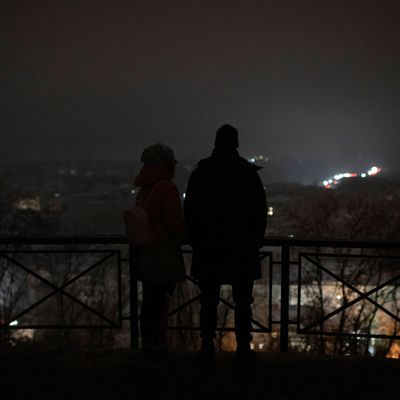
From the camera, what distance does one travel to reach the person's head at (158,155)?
3258 millimetres

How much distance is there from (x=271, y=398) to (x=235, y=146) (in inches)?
77.4

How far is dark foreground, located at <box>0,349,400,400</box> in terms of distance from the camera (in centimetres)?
300

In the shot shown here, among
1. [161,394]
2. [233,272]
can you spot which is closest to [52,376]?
[161,394]

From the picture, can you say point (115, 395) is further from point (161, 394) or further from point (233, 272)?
point (233, 272)

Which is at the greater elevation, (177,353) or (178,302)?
(177,353)

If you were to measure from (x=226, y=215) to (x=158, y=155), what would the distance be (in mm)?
797

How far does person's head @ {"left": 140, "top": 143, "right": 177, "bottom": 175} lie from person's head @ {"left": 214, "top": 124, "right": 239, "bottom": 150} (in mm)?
473

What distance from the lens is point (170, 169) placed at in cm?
335

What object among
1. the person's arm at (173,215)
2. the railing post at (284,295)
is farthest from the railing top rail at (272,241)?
the person's arm at (173,215)

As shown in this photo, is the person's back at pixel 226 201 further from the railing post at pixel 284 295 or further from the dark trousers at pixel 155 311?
the railing post at pixel 284 295

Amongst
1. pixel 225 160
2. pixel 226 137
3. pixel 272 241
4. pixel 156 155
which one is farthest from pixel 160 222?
pixel 272 241

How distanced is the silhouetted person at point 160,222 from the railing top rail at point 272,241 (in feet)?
1.92

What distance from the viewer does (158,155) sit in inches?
129

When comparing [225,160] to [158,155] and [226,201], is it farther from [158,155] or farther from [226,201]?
[158,155]
